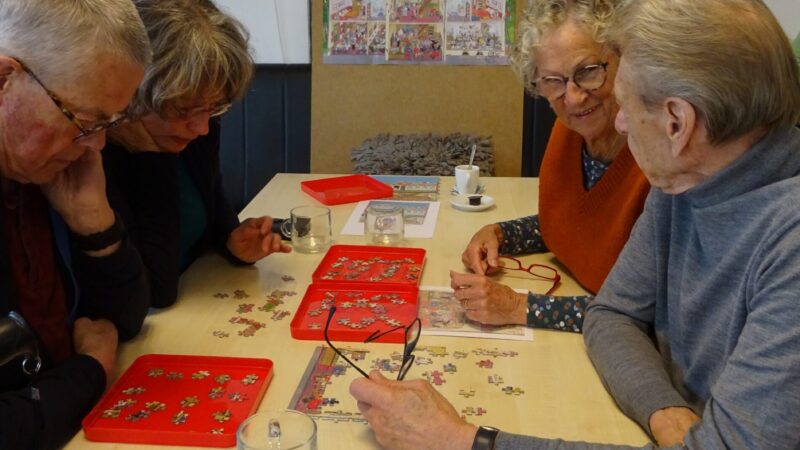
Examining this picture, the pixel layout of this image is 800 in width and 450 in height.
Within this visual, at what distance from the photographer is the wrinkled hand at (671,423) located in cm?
123

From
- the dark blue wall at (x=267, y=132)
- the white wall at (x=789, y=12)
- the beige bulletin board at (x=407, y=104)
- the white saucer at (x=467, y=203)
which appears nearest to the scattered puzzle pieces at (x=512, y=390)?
the white saucer at (x=467, y=203)

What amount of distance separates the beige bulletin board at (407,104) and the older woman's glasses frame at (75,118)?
2884 mm

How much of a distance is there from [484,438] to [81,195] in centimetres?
87

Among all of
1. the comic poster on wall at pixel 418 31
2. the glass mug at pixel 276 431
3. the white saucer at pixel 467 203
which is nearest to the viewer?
the glass mug at pixel 276 431

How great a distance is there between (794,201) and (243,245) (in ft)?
4.38

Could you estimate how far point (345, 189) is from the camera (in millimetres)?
2850

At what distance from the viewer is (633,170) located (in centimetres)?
182

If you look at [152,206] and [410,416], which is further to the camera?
[152,206]

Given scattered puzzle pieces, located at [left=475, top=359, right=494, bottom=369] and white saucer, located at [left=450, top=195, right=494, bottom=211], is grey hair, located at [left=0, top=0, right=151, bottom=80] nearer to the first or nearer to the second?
scattered puzzle pieces, located at [left=475, top=359, right=494, bottom=369]

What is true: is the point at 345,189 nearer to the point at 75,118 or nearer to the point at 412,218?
the point at 412,218

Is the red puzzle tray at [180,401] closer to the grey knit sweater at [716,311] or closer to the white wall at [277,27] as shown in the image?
the grey knit sweater at [716,311]

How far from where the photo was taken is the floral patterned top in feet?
5.55

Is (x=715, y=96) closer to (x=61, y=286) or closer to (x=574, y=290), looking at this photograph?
(x=574, y=290)

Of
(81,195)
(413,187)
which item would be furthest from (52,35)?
(413,187)
